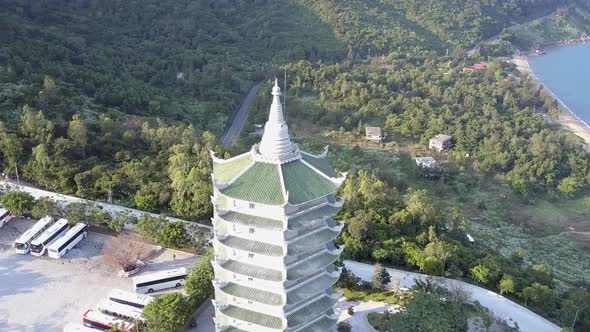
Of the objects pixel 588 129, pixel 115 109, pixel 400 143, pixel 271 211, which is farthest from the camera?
pixel 588 129

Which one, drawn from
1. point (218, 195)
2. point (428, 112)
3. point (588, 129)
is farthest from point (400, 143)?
point (218, 195)

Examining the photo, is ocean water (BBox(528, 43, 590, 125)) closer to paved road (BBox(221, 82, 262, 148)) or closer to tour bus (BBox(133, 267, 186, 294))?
paved road (BBox(221, 82, 262, 148))

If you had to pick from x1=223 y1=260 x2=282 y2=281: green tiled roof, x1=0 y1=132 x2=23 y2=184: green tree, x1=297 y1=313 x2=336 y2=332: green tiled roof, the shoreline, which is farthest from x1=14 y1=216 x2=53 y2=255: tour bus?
the shoreline

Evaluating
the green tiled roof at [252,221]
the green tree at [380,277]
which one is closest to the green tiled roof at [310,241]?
the green tiled roof at [252,221]

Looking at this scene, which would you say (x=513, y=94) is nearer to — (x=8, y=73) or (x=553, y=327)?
(x=553, y=327)

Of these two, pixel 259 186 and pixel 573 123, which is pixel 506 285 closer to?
pixel 259 186

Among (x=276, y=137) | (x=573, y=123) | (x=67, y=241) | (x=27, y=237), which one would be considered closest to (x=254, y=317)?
(x=276, y=137)
